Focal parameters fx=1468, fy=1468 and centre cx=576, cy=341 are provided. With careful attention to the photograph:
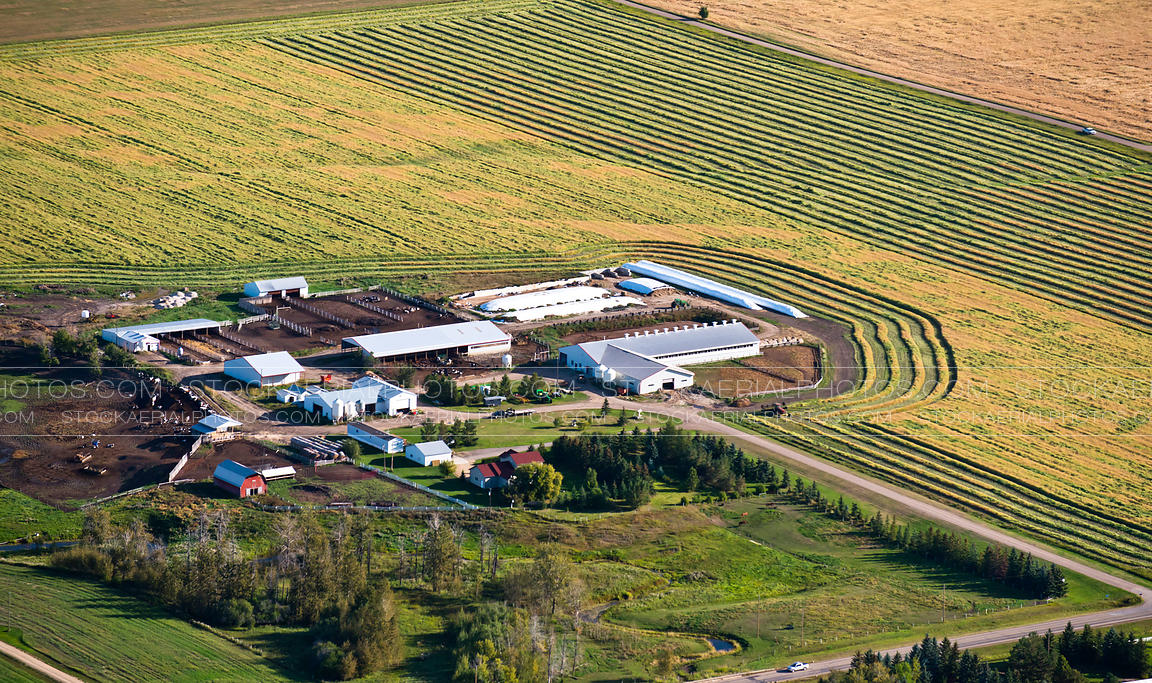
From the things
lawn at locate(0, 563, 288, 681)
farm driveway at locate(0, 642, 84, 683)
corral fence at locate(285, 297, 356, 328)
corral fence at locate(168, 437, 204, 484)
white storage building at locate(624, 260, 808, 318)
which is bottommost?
farm driveway at locate(0, 642, 84, 683)

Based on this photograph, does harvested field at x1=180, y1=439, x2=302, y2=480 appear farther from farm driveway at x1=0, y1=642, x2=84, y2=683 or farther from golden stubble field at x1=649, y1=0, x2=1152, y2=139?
golden stubble field at x1=649, y1=0, x2=1152, y2=139

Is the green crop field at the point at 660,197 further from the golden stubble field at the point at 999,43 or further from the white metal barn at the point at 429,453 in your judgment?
the white metal barn at the point at 429,453

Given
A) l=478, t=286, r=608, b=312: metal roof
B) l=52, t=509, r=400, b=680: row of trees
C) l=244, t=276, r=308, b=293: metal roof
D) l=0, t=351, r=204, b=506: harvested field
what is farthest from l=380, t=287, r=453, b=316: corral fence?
l=52, t=509, r=400, b=680: row of trees

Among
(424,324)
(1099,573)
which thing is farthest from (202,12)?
(1099,573)

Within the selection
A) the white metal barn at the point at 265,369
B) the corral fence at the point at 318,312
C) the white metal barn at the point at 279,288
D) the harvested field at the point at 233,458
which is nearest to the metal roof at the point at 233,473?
the harvested field at the point at 233,458

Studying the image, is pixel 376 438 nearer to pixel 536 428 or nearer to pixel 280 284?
pixel 536 428

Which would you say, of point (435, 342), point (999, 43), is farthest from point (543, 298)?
point (999, 43)
